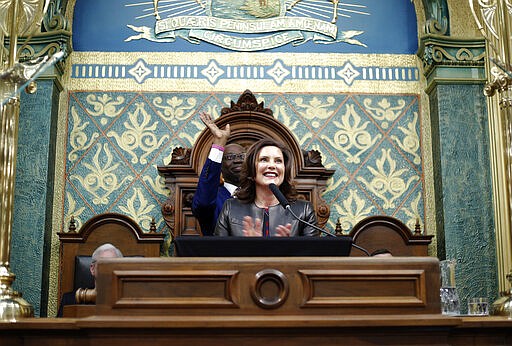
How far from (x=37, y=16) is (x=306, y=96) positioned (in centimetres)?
277

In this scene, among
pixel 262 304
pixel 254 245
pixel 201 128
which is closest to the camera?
pixel 262 304

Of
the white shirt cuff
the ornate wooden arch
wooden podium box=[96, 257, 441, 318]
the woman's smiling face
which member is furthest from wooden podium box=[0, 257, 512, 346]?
the ornate wooden arch

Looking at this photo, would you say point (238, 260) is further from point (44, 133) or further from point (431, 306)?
point (44, 133)

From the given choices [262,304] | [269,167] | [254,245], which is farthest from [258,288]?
[269,167]

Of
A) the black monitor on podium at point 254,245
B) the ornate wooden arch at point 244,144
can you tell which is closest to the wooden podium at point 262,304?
the black monitor on podium at point 254,245

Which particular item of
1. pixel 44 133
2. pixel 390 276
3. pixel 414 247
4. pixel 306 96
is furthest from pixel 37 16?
pixel 414 247

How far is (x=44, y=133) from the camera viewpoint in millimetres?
6816

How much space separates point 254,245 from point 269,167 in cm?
109

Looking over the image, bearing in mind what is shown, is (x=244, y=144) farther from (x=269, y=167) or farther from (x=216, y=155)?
(x=269, y=167)

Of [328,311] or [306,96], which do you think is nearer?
[328,311]

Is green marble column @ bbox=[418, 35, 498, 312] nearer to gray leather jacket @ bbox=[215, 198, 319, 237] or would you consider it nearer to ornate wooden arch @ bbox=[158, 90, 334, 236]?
ornate wooden arch @ bbox=[158, 90, 334, 236]

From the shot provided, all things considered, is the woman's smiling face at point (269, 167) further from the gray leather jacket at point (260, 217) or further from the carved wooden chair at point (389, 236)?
the carved wooden chair at point (389, 236)

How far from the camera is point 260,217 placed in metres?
4.42

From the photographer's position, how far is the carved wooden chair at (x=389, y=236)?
6754mm
